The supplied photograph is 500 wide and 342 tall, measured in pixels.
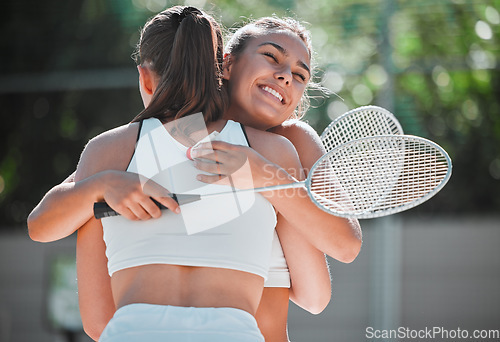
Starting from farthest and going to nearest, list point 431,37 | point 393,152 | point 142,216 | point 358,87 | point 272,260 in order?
point 358,87, point 431,37, point 393,152, point 272,260, point 142,216

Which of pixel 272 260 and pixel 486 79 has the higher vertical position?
pixel 272 260

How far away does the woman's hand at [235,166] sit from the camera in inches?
57.2

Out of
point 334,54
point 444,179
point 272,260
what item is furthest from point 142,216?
point 334,54

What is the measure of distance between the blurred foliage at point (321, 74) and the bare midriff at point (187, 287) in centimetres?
470

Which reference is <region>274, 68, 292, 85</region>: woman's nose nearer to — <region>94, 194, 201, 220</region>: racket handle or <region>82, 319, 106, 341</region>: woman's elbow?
<region>94, 194, 201, 220</region>: racket handle

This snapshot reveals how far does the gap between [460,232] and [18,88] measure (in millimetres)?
4826

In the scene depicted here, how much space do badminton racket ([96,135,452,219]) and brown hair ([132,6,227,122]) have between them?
0.29 m

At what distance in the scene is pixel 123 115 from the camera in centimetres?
693

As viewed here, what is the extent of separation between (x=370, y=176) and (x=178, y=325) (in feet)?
2.25

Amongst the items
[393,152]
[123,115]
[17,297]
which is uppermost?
[393,152]

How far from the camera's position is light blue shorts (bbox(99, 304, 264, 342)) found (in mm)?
1308

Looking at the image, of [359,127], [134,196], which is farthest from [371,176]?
[134,196]

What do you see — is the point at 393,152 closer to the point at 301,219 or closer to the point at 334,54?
the point at 301,219

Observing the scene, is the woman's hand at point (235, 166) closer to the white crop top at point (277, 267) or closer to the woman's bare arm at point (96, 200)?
the woman's bare arm at point (96, 200)
